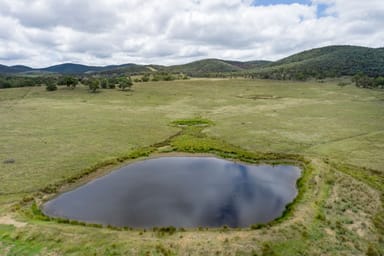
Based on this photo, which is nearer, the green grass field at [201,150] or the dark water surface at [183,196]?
the green grass field at [201,150]

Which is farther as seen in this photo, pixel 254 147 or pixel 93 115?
pixel 93 115

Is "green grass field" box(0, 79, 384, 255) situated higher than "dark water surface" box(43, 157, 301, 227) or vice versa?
"green grass field" box(0, 79, 384, 255)

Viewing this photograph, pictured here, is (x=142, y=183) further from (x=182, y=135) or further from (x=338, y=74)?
(x=338, y=74)

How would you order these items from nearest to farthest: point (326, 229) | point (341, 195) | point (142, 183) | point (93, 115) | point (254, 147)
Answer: point (326, 229) → point (341, 195) → point (142, 183) → point (254, 147) → point (93, 115)

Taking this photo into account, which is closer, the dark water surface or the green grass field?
the green grass field

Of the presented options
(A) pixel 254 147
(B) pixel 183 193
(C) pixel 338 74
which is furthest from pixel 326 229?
(C) pixel 338 74
